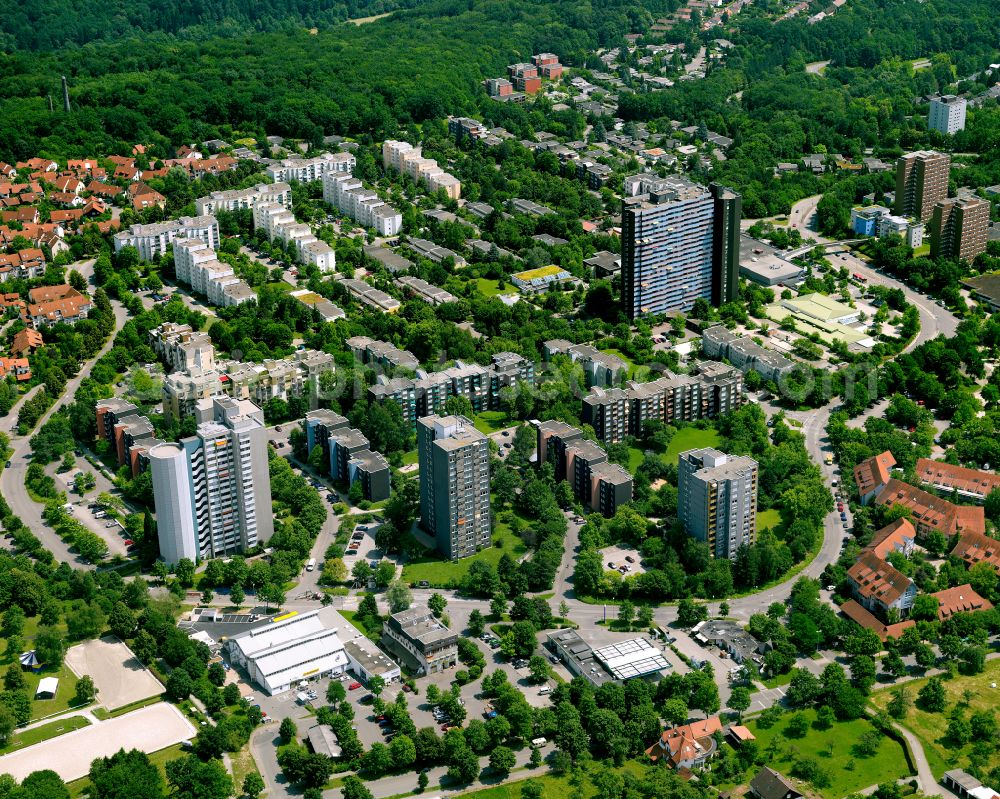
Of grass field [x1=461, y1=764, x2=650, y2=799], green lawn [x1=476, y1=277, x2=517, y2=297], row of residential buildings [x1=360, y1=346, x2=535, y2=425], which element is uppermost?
row of residential buildings [x1=360, y1=346, x2=535, y2=425]

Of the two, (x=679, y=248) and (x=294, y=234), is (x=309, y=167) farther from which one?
(x=679, y=248)

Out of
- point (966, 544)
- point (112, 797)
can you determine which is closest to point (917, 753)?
point (966, 544)

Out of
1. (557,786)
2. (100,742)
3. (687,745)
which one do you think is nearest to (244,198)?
(100,742)

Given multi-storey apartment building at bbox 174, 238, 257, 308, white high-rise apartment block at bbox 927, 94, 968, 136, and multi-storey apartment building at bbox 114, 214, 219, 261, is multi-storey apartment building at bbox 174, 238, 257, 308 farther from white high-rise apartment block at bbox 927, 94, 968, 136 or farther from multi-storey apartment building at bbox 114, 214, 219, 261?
white high-rise apartment block at bbox 927, 94, 968, 136

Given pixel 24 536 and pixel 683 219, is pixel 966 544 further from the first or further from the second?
pixel 24 536

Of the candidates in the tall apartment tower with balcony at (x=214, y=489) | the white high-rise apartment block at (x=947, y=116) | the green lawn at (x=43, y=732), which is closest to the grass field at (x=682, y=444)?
the tall apartment tower with balcony at (x=214, y=489)

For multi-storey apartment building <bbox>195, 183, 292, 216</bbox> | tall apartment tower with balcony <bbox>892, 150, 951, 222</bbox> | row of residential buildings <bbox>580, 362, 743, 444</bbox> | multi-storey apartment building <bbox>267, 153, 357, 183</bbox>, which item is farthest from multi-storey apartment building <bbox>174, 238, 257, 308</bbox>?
tall apartment tower with balcony <bbox>892, 150, 951, 222</bbox>

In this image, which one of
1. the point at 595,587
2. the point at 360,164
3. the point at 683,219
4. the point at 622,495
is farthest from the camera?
the point at 360,164
